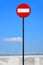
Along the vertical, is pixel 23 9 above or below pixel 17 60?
above

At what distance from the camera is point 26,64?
935 centimetres

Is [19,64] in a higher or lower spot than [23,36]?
lower

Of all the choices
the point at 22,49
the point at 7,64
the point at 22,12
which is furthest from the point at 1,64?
the point at 22,12

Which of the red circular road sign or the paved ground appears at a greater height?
the red circular road sign

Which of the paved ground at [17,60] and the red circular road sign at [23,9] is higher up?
the red circular road sign at [23,9]

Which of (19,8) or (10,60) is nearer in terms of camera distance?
(19,8)

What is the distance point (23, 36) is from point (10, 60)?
167cm

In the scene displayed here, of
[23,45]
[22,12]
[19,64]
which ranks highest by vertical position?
[22,12]

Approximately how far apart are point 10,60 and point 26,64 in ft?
1.97

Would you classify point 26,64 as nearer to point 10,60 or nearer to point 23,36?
point 10,60

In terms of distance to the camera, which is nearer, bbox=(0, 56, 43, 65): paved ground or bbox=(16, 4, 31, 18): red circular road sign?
bbox=(16, 4, 31, 18): red circular road sign

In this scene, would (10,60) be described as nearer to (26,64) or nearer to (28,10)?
(26,64)

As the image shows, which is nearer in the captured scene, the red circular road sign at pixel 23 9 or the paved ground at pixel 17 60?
the red circular road sign at pixel 23 9

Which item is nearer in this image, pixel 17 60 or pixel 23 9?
pixel 23 9
